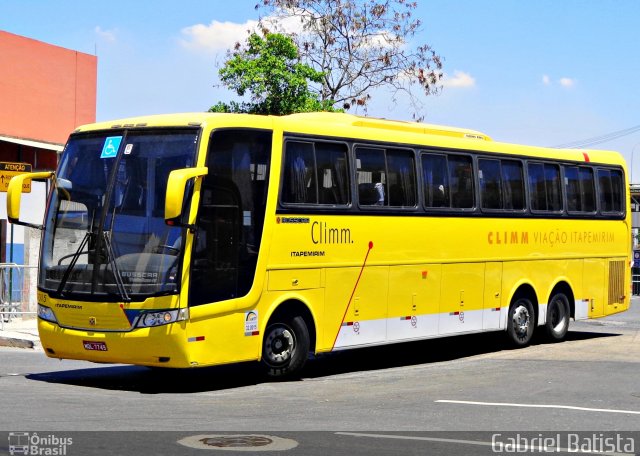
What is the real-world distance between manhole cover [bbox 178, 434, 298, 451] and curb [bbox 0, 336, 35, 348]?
36.3 ft

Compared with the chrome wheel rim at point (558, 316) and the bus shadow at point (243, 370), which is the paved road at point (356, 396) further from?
the chrome wheel rim at point (558, 316)

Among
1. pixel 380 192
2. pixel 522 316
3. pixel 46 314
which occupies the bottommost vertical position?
pixel 522 316

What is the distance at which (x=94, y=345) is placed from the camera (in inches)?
535

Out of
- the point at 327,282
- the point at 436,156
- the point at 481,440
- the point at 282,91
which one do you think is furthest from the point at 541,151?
the point at 282,91

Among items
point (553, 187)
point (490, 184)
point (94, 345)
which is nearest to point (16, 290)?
point (490, 184)

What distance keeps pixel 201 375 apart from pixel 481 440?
670 centimetres

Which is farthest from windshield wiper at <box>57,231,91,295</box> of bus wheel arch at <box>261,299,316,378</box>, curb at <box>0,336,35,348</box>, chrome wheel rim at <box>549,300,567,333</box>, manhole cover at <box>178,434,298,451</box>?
chrome wheel rim at <box>549,300,567,333</box>

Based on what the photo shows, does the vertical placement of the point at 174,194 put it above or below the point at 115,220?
above

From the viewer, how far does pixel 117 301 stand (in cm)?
1334

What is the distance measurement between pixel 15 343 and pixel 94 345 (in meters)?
7.27

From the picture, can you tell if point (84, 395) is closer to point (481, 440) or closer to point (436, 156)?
point (481, 440)

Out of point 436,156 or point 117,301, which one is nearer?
point 117,301

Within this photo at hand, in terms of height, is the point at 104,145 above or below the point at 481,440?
above

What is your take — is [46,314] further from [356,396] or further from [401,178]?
[401,178]
